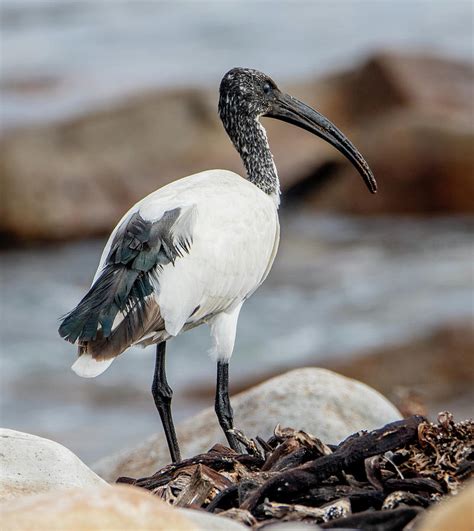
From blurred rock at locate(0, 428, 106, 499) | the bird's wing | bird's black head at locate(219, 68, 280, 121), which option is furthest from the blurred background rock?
blurred rock at locate(0, 428, 106, 499)

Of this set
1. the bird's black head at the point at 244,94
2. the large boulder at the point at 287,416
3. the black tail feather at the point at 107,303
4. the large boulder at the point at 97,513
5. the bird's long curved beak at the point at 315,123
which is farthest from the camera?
the bird's long curved beak at the point at 315,123

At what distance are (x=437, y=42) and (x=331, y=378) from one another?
22608 mm

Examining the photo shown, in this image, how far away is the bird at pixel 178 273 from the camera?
607 centimetres

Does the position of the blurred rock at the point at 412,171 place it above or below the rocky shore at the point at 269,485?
above

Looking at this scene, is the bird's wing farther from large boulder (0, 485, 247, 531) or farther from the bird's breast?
large boulder (0, 485, 247, 531)

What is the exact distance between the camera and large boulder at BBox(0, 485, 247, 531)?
335 cm

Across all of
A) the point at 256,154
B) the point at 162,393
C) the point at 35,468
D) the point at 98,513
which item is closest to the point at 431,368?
the point at 256,154

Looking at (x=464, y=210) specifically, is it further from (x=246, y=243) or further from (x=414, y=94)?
(x=246, y=243)

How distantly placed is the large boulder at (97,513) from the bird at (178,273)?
225 centimetres

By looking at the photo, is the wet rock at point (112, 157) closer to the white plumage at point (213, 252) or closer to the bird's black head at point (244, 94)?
the bird's black head at point (244, 94)

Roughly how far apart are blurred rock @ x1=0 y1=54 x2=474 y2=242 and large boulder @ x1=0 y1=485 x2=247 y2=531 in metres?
16.3

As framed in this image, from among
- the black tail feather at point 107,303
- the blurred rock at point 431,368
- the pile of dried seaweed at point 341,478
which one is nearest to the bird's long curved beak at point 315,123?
the black tail feather at point 107,303

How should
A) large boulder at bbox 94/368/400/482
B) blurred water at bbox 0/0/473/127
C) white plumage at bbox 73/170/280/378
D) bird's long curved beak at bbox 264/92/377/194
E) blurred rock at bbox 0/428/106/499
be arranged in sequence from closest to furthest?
blurred rock at bbox 0/428/106/499 → white plumage at bbox 73/170/280/378 → large boulder at bbox 94/368/400/482 → bird's long curved beak at bbox 264/92/377/194 → blurred water at bbox 0/0/473/127

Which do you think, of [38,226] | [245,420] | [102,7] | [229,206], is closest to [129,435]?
[245,420]
